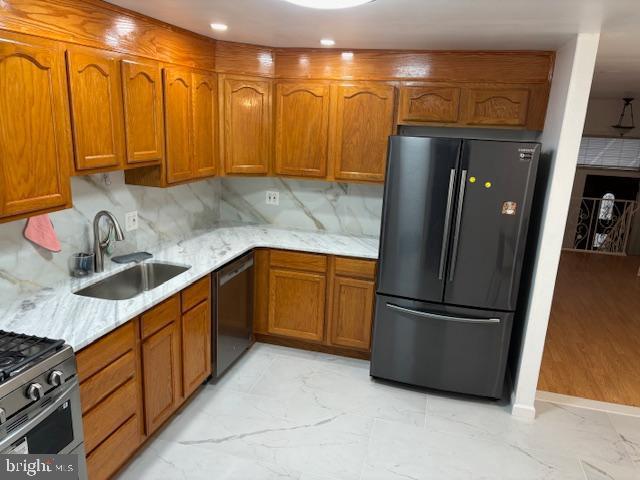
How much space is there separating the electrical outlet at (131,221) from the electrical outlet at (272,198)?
120cm

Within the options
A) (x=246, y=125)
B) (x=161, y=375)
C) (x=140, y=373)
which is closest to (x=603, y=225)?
(x=246, y=125)

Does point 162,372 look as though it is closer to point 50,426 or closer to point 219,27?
point 50,426

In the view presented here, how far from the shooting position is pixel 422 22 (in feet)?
7.55

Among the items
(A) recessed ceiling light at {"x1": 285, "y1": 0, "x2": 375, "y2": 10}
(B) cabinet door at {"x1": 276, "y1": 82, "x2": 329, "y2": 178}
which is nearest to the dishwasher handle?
(B) cabinet door at {"x1": 276, "y1": 82, "x2": 329, "y2": 178}

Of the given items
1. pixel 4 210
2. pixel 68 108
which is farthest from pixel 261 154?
pixel 4 210

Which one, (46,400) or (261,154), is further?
(261,154)

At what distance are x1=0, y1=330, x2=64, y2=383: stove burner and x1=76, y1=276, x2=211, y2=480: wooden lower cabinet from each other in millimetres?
155

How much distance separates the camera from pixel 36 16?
1.81 m

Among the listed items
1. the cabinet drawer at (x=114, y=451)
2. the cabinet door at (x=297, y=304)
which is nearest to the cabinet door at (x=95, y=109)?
the cabinet drawer at (x=114, y=451)

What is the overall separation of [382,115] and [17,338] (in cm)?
248

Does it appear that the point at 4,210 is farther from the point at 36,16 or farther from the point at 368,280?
the point at 368,280

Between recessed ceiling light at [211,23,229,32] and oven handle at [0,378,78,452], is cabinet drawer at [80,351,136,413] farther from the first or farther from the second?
recessed ceiling light at [211,23,229,32]

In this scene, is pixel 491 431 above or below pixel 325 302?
below

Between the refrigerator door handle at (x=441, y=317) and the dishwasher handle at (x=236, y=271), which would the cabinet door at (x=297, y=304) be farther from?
the refrigerator door handle at (x=441, y=317)
